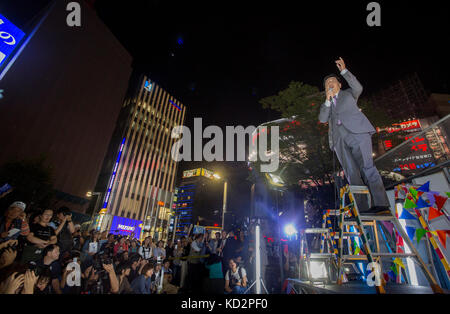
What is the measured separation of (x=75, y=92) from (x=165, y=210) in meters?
48.6

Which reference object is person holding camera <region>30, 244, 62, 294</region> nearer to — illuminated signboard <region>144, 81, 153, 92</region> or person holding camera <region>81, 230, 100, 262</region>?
person holding camera <region>81, 230, 100, 262</region>

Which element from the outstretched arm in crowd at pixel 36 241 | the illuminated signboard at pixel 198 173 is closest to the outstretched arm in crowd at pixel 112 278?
the outstretched arm in crowd at pixel 36 241

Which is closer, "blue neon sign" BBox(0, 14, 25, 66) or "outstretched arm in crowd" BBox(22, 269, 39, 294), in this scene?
"outstretched arm in crowd" BBox(22, 269, 39, 294)

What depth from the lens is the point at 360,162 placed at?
3156mm

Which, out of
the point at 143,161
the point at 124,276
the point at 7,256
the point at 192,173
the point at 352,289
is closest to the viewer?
the point at 352,289

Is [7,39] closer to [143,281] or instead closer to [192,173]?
[143,281]

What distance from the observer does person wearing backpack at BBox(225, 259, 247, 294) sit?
6.44 m

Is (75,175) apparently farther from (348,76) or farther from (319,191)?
(348,76)

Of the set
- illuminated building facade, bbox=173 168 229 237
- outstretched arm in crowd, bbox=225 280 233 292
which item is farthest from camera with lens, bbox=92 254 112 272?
illuminated building facade, bbox=173 168 229 237

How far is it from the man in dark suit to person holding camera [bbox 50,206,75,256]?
6.23m

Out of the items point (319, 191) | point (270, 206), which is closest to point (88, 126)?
point (270, 206)

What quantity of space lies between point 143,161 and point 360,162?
2607 inches

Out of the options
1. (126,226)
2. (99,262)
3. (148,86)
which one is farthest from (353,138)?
(148,86)

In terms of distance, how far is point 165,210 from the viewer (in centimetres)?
7125
